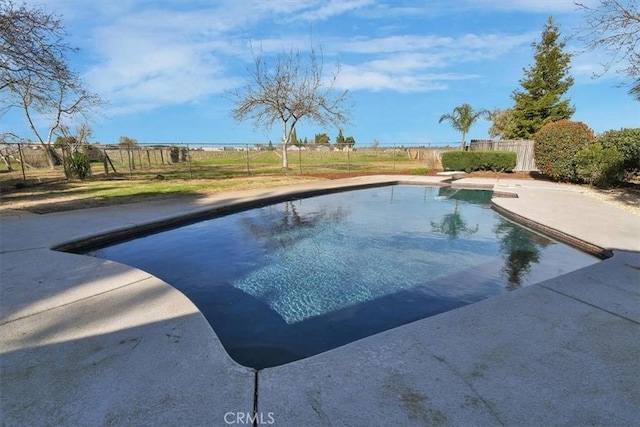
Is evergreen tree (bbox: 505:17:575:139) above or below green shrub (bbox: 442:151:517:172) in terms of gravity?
above

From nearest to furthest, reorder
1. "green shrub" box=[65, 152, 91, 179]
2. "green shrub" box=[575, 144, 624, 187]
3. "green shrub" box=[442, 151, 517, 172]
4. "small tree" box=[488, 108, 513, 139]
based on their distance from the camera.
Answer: "green shrub" box=[575, 144, 624, 187]
"green shrub" box=[65, 152, 91, 179]
"green shrub" box=[442, 151, 517, 172]
"small tree" box=[488, 108, 513, 139]

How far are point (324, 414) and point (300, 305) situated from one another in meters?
1.95

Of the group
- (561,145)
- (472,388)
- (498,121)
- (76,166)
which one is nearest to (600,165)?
(561,145)

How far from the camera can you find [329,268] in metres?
4.50

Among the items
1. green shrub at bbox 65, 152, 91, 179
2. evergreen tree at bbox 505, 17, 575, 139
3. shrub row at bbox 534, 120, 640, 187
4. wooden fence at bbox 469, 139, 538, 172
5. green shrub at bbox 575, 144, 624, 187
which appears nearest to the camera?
shrub row at bbox 534, 120, 640, 187

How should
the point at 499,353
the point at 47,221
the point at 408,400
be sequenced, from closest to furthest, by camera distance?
the point at 408,400, the point at 499,353, the point at 47,221

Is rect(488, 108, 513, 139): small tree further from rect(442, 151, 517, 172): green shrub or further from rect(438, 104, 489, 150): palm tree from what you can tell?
rect(442, 151, 517, 172): green shrub

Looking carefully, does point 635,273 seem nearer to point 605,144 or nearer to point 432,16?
point 605,144

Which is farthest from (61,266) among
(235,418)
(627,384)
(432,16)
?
(432,16)

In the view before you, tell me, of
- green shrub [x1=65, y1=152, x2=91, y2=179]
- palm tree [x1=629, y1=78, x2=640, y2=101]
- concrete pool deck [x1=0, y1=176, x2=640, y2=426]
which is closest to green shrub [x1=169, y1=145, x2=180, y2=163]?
green shrub [x1=65, y1=152, x2=91, y2=179]

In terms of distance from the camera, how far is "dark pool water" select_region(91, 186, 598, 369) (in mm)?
3051

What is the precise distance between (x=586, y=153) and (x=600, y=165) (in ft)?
1.88

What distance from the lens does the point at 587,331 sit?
7.55 ft

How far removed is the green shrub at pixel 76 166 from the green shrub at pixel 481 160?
54.5 feet
